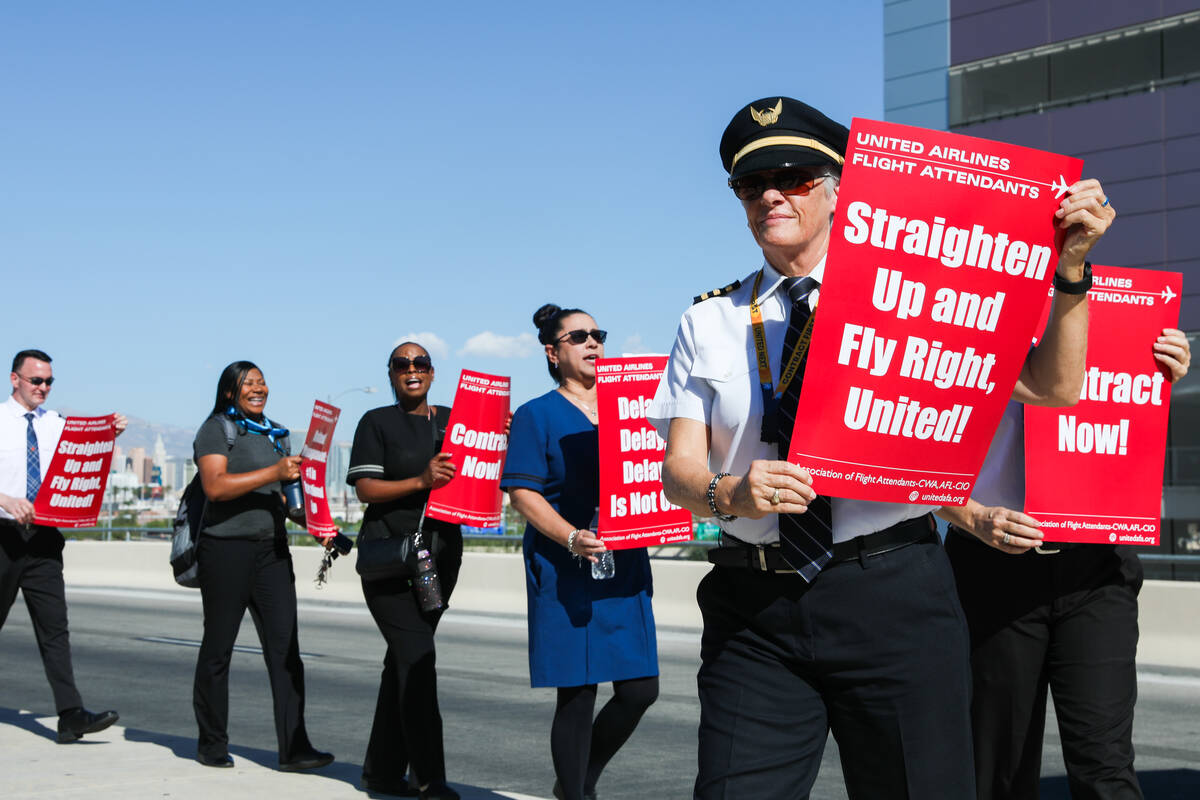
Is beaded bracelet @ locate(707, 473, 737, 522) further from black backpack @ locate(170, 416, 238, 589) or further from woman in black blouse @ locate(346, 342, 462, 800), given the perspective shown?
black backpack @ locate(170, 416, 238, 589)

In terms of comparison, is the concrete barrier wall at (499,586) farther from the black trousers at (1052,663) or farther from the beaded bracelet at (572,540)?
the black trousers at (1052,663)

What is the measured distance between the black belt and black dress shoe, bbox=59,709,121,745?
548cm

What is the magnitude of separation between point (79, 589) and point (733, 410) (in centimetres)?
2325

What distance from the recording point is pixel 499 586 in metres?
18.7

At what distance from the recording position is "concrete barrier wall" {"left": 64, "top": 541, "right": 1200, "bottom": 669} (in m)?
12.4

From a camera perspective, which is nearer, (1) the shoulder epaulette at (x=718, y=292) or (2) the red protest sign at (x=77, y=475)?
(1) the shoulder epaulette at (x=718, y=292)

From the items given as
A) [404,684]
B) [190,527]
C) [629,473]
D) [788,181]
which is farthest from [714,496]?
[190,527]

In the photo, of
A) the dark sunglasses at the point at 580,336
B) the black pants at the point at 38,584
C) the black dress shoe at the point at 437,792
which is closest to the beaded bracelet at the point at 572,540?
the dark sunglasses at the point at 580,336

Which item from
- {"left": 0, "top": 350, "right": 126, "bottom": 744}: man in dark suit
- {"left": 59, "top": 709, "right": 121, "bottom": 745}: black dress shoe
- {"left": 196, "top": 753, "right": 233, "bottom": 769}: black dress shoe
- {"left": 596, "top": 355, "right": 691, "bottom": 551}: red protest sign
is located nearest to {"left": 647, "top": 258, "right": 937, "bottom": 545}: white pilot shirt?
{"left": 596, "top": 355, "right": 691, "bottom": 551}: red protest sign

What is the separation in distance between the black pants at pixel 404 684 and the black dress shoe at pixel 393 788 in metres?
0.01

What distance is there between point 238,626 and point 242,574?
272 millimetres

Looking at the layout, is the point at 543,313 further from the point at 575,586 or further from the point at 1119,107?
the point at 1119,107

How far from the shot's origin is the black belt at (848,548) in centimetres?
325

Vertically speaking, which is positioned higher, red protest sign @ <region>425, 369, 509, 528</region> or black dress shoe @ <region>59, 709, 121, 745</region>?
red protest sign @ <region>425, 369, 509, 528</region>
